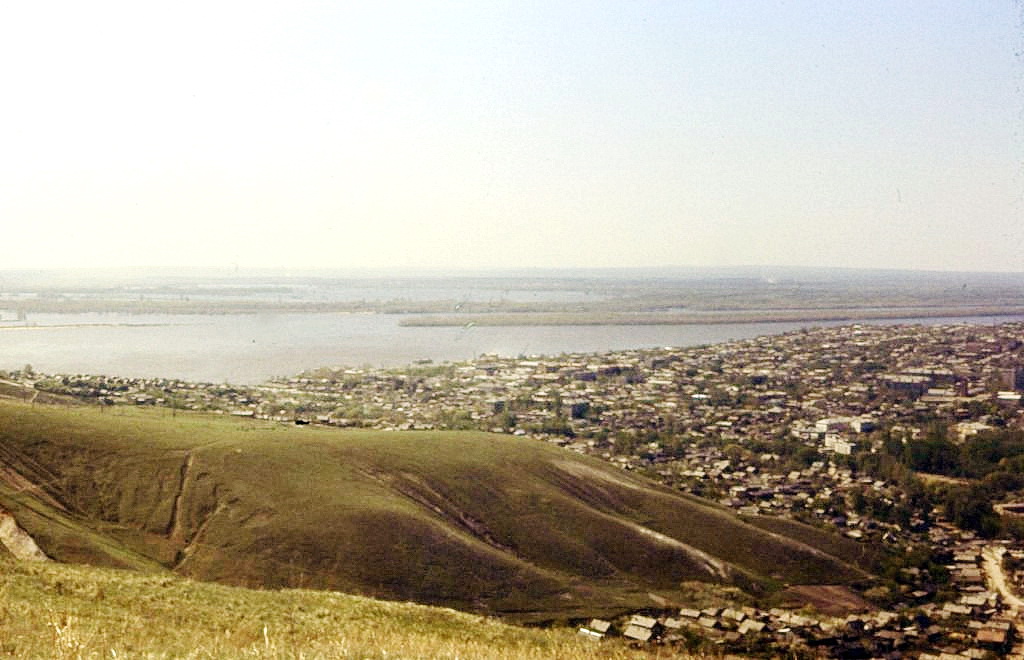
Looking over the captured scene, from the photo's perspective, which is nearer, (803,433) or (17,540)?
(17,540)

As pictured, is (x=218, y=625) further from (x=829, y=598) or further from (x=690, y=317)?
(x=690, y=317)

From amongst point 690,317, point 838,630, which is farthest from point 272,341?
point 838,630

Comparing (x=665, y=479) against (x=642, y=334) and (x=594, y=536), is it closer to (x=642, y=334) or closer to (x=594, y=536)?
(x=594, y=536)

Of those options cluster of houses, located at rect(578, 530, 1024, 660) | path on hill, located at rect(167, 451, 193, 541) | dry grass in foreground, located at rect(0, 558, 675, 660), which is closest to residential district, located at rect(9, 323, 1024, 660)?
cluster of houses, located at rect(578, 530, 1024, 660)

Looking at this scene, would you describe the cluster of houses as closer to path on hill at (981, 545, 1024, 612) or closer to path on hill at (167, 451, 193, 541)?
path on hill at (981, 545, 1024, 612)

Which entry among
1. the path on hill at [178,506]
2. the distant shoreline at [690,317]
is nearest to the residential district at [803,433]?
the path on hill at [178,506]

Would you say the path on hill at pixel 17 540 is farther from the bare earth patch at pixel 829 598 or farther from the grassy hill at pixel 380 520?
the bare earth patch at pixel 829 598

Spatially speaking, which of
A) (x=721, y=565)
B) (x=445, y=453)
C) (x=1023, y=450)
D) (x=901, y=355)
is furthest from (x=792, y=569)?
(x=901, y=355)
